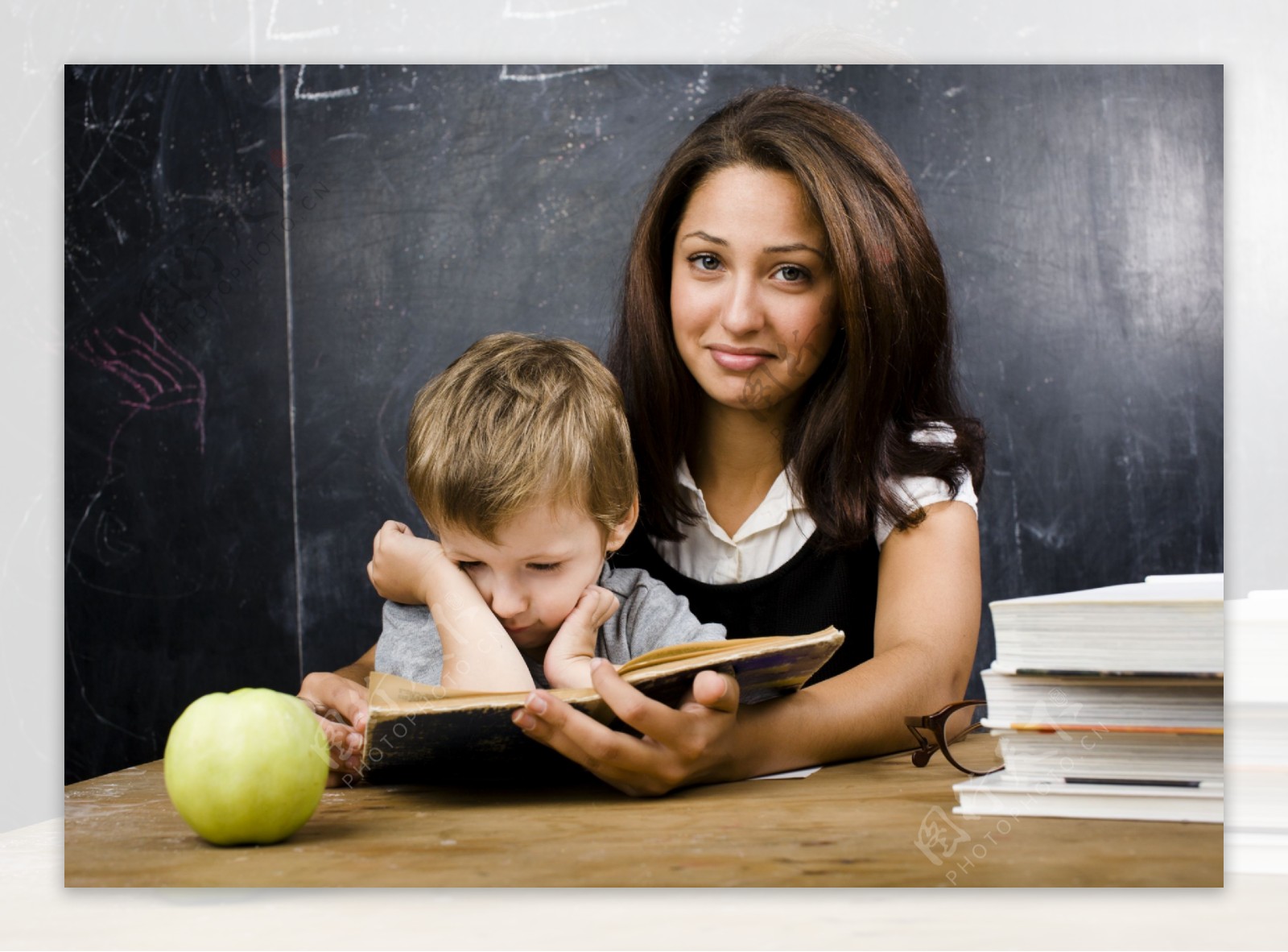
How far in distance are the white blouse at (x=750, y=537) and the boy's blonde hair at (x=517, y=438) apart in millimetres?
148

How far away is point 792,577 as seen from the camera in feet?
5.36

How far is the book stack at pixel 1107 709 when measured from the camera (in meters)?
1.30

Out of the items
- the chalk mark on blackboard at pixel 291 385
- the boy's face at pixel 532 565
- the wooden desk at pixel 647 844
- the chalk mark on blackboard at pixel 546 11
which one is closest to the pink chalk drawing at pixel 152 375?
the chalk mark on blackboard at pixel 291 385

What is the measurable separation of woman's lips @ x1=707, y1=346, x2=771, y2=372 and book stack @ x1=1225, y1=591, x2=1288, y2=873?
0.59 m

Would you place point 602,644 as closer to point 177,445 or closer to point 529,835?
point 529,835

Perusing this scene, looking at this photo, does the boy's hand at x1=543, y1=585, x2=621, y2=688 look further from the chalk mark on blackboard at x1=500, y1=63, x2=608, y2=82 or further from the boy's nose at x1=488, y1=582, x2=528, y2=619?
the chalk mark on blackboard at x1=500, y1=63, x2=608, y2=82

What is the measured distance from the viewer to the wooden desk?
3.80 feet

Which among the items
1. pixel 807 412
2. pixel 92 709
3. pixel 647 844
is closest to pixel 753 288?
pixel 807 412

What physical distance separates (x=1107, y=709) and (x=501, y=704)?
0.60 metres

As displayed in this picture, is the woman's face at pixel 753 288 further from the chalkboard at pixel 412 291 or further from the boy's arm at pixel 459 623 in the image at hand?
the boy's arm at pixel 459 623

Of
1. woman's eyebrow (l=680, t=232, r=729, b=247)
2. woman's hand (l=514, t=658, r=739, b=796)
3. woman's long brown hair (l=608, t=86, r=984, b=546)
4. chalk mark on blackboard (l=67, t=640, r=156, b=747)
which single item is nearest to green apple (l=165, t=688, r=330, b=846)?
woman's hand (l=514, t=658, r=739, b=796)

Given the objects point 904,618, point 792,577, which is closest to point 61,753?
point 792,577

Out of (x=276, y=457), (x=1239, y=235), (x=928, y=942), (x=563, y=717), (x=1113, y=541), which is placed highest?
(x=1239, y=235)

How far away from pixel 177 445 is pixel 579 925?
74 centimetres
